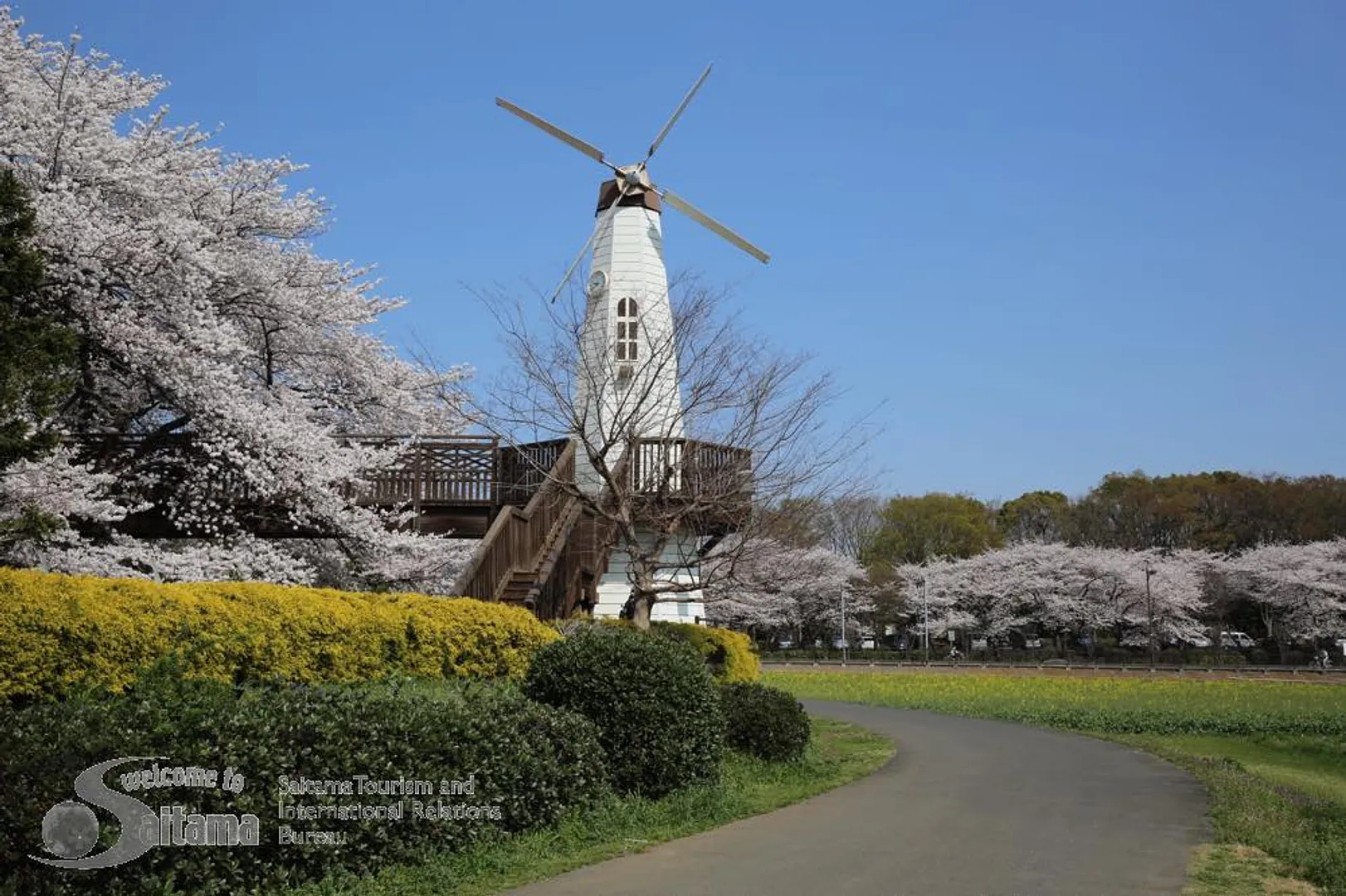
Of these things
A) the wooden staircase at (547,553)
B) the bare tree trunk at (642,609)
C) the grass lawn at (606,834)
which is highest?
the wooden staircase at (547,553)

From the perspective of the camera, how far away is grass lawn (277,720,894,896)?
7051mm

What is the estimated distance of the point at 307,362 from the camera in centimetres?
1961

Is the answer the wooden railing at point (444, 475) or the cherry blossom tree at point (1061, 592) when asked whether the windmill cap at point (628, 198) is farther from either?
the cherry blossom tree at point (1061, 592)

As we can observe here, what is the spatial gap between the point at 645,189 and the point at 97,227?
14.0m

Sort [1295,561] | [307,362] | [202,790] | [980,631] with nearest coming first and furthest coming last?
[202,790] < [307,362] < [1295,561] < [980,631]

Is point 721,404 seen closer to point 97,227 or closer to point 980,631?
point 97,227

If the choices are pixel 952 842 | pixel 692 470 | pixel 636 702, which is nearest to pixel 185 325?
pixel 692 470

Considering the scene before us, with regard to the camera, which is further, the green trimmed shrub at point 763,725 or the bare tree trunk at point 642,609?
the bare tree trunk at point 642,609

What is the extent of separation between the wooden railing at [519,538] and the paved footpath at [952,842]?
19.8 feet

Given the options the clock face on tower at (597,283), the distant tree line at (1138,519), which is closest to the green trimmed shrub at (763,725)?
the clock face on tower at (597,283)

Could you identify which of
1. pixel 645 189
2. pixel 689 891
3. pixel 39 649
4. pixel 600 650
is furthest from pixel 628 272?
pixel 689 891

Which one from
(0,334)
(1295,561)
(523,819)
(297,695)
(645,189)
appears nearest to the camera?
(297,695)

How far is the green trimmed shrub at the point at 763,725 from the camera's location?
12.9 m

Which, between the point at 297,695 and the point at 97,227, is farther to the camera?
the point at 97,227
